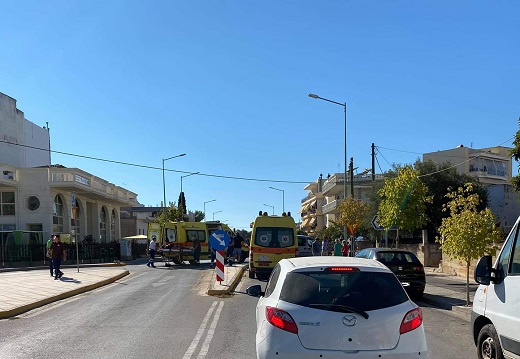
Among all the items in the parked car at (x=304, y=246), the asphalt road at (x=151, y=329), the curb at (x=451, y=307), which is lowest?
the parked car at (x=304, y=246)

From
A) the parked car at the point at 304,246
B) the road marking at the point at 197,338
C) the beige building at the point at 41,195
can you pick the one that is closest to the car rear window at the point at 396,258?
the road marking at the point at 197,338

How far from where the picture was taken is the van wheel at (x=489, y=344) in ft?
19.6

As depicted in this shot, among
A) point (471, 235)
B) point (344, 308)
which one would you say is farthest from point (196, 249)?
point (344, 308)

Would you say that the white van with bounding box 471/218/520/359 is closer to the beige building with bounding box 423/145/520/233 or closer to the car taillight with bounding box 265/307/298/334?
the car taillight with bounding box 265/307/298/334

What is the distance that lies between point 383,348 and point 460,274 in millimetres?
18337

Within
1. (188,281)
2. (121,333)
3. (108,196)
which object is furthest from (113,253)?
(121,333)

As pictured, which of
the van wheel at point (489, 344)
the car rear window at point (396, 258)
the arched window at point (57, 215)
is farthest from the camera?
the arched window at point (57, 215)

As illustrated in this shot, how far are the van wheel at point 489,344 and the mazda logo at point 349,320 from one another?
215 centimetres

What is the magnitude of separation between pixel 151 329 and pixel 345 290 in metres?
5.76

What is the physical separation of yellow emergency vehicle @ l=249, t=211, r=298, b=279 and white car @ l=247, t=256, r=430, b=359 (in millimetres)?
14625

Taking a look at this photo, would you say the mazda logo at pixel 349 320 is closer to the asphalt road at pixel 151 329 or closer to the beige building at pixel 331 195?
the asphalt road at pixel 151 329

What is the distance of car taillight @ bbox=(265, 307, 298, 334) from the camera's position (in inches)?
197

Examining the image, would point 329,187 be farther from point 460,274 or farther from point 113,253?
point 460,274

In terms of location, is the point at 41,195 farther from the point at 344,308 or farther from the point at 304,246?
the point at 344,308
